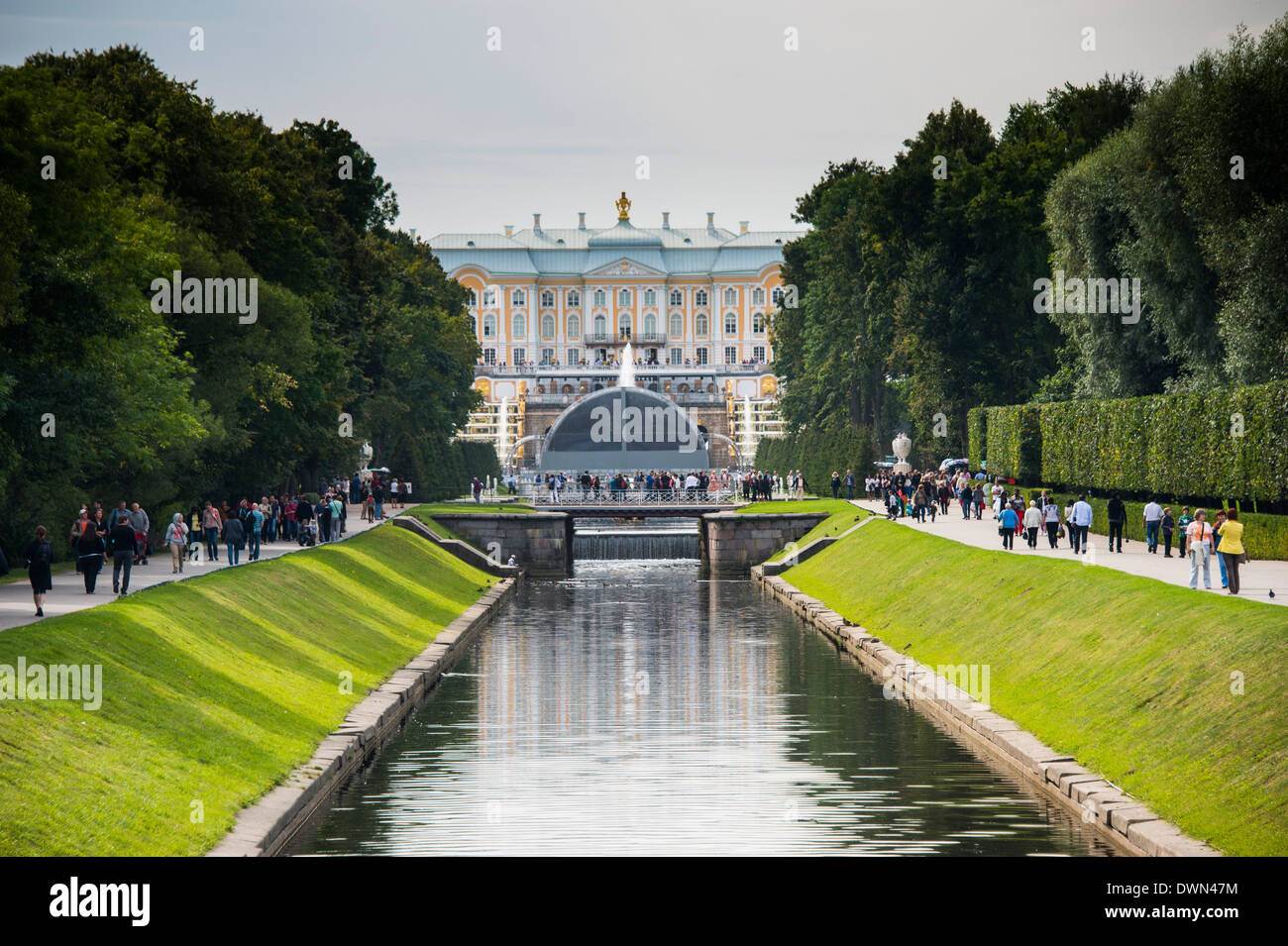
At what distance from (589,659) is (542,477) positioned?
68.1m

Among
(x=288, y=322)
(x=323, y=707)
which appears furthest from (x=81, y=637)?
(x=288, y=322)

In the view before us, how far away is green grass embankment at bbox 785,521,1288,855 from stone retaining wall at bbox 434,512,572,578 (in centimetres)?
2698

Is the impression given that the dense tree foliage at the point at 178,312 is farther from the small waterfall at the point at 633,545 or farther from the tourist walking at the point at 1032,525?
the tourist walking at the point at 1032,525

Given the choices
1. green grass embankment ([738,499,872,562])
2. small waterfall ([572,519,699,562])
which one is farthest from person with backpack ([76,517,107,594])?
small waterfall ([572,519,699,562])

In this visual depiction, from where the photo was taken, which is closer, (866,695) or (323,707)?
(323,707)

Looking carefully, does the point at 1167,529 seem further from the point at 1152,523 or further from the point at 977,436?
the point at 977,436

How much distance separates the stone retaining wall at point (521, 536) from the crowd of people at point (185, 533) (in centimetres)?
329

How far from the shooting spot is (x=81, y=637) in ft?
73.6

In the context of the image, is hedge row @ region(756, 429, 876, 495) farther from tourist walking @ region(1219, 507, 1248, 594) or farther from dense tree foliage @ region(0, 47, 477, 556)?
tourist walking @ region(1219, 507, 1248, 594)

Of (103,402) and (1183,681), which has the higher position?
(103,402)

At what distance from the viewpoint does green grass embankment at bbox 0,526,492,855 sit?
1627 centimetres

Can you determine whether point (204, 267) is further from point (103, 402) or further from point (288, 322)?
point (103, 402)

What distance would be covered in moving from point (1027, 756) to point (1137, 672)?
2.39 meters

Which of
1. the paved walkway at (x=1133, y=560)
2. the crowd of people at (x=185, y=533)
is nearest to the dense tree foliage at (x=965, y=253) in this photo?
the paved walkway at (x=1133, y=560)
